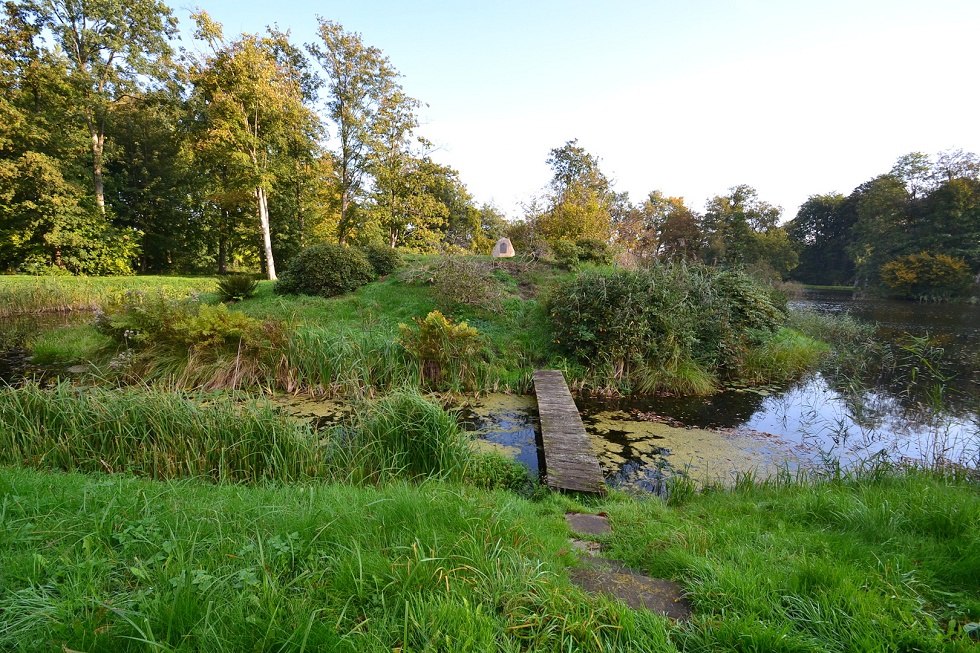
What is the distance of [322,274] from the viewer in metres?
10.7

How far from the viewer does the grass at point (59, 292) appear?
11812 mm

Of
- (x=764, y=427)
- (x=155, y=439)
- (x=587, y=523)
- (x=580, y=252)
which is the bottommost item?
(x=764, y=427)

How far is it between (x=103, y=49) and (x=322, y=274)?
1842 centimetres

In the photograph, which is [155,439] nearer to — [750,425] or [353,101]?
[750,425]

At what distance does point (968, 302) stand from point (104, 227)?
4369 centimetres

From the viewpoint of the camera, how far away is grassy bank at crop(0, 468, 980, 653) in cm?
143

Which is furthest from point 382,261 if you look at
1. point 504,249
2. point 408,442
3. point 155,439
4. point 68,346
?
point 408,442

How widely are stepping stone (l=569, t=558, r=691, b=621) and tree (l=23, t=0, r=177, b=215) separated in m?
24.5

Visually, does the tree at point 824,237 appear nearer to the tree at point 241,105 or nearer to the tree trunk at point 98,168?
the tree at point 241,105

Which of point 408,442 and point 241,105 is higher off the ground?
point 241,105

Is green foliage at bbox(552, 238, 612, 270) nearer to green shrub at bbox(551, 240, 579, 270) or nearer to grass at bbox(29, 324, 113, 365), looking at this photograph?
green shrub at bbox(551, 240, 579, 270)

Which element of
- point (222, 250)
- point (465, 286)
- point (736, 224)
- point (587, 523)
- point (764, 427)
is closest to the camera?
point (587, 523)

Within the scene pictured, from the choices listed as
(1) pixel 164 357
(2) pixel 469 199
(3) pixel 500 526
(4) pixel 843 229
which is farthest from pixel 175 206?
(4) pixel 843 229

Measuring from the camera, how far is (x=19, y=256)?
1703 centimetres
